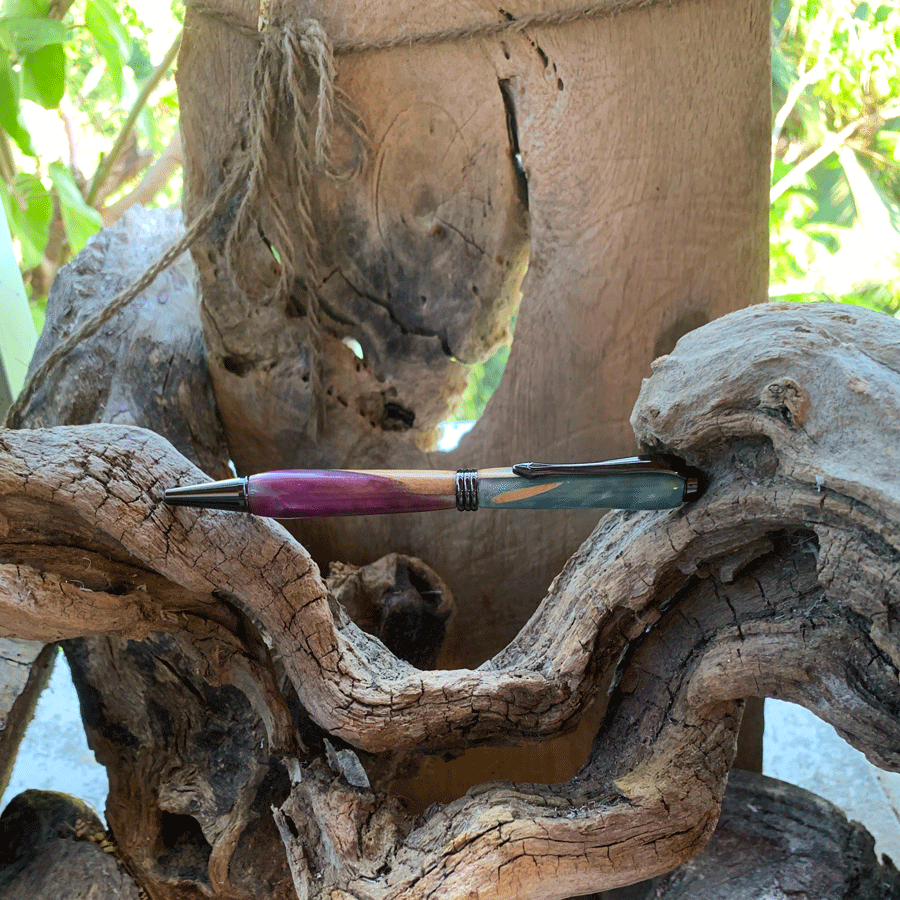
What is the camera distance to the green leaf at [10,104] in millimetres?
1077

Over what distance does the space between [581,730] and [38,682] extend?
24.4 inches

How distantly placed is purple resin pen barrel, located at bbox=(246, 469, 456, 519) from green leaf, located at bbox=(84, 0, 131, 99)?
1.01m

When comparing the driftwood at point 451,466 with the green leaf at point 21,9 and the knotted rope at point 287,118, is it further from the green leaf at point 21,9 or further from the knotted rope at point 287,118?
the green leaf at point 21,9

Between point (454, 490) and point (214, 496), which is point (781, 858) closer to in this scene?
point (454, 490)

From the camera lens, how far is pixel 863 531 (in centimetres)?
52

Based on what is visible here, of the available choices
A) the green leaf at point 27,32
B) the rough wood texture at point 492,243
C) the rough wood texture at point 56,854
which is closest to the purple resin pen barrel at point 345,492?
the rough wood texture at point 492,243

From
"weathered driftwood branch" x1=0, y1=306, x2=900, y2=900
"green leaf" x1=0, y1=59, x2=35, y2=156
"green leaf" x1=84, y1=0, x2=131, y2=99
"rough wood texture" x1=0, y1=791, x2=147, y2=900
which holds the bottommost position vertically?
"rough wood texture" x1=0, y1=791, x2=147, y2=900

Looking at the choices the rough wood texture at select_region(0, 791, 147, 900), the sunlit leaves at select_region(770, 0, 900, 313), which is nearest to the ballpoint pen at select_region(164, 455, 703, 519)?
the rough wood texture at select_region(0, 791, 147, 900)

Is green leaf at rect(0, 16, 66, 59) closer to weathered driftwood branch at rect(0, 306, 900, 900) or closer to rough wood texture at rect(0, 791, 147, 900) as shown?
weathered driftwood branch at rect(0, 306, 900, 900)

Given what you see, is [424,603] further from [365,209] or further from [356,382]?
[365,209]

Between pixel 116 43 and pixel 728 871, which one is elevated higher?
pixel 116 43

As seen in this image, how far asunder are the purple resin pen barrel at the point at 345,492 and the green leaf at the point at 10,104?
80 cm

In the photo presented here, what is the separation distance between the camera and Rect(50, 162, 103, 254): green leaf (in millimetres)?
1322

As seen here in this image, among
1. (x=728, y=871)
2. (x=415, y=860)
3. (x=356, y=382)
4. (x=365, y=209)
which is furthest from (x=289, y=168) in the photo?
(x=728, y=871)
